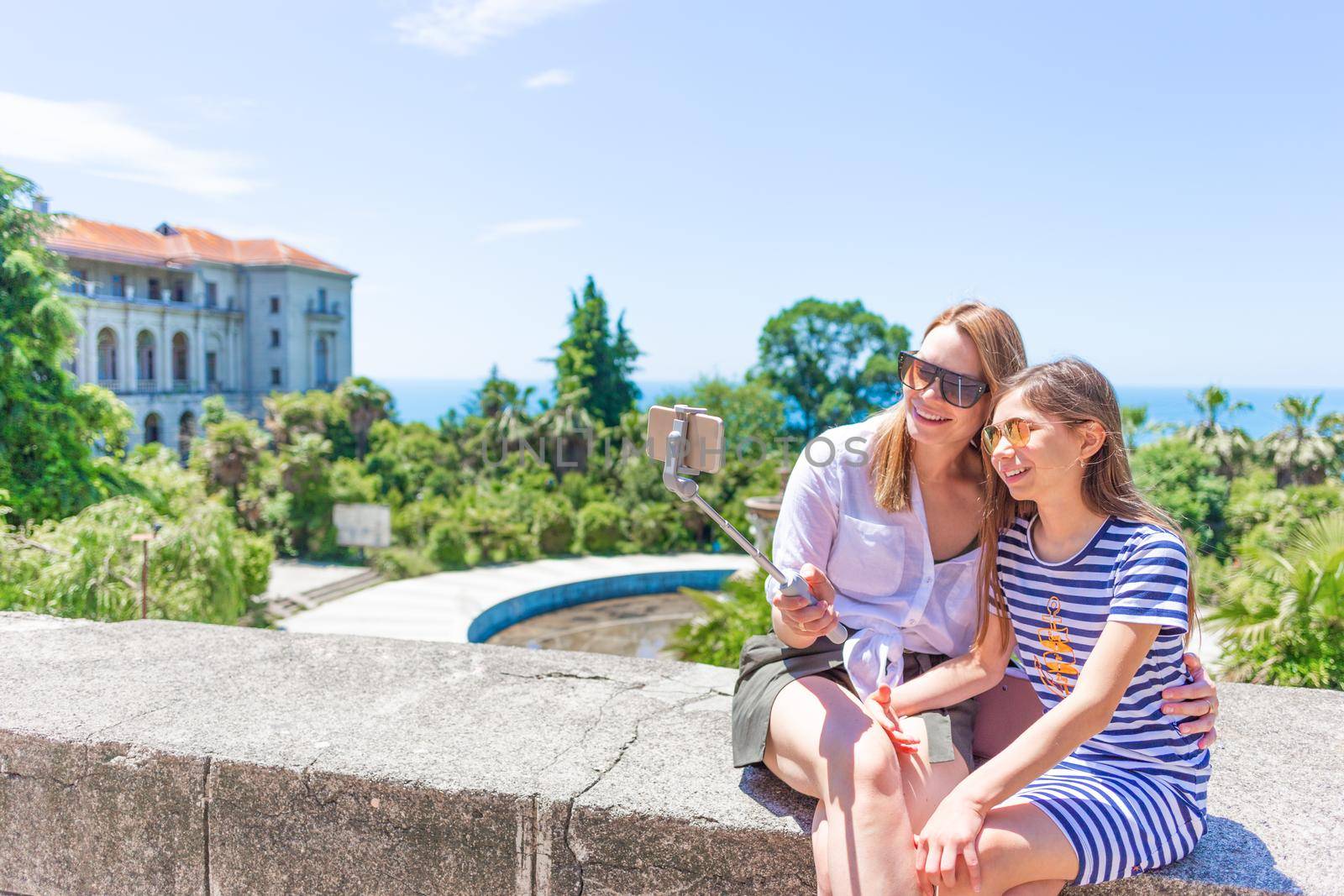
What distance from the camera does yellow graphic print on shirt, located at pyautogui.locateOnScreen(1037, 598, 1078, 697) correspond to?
6.18 ft

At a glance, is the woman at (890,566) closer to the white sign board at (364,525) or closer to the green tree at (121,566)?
the green tree at (121,566)

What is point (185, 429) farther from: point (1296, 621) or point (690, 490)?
point (690, 490)

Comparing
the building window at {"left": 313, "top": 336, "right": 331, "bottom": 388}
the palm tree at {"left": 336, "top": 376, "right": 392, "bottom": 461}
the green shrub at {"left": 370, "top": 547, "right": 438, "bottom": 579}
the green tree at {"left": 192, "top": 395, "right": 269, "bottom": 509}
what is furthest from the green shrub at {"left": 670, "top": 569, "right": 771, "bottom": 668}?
the building window at {"left": 313, "top": 336, "right": 331, "bottom": 388}

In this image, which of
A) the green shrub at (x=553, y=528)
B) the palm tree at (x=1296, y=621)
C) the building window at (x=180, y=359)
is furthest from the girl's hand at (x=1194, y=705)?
the building window at (x=180, y=359)


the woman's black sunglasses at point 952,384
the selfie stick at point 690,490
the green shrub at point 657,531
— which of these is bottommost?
the green shrub at point 657,531

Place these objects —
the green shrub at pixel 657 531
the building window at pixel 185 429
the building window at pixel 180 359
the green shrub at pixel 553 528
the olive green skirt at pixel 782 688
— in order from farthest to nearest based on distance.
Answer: the building window at pixel 180 359 < the building window at pixel 185 429 < the green shrub at pixel 657 531 < the green shrub at pixel 553 528 < the olive green skirt at pixel 782 688

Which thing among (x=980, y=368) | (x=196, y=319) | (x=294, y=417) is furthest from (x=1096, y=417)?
(x=196, y=319)

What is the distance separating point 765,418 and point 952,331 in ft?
121

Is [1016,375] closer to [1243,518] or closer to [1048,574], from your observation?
[1048,574]

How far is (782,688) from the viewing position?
1988 millimetres

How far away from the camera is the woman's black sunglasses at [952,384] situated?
2016 millimetres

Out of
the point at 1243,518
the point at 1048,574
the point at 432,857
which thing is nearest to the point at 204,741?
the point at 432,857

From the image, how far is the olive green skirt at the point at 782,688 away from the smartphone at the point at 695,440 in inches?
21.7

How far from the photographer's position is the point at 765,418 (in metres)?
38.8
